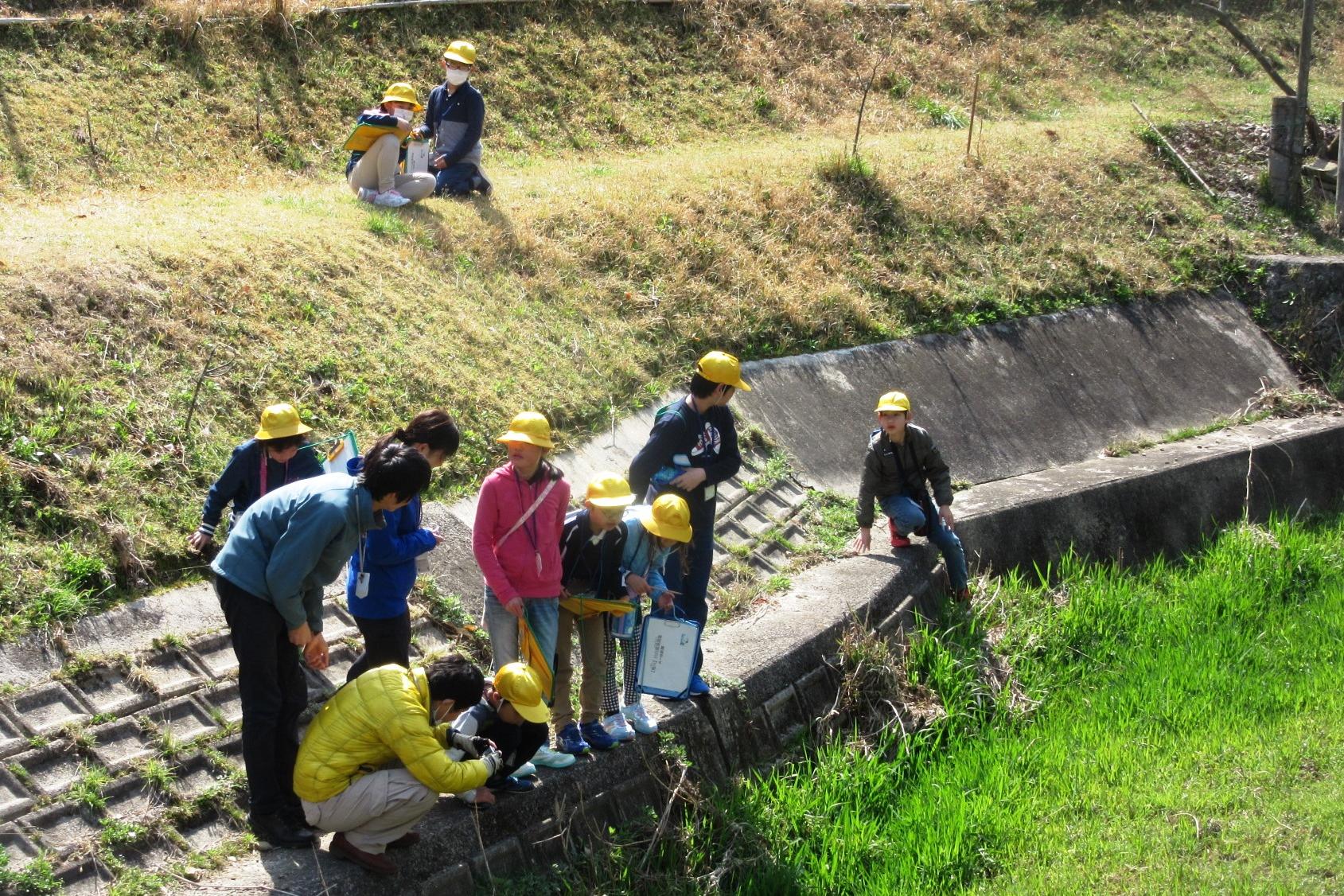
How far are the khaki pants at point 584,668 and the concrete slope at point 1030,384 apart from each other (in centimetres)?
381

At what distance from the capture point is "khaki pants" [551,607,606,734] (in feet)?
18.5

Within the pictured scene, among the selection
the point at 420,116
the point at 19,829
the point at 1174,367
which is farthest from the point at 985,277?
the point at 19,829

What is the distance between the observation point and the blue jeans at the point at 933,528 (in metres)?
7.73

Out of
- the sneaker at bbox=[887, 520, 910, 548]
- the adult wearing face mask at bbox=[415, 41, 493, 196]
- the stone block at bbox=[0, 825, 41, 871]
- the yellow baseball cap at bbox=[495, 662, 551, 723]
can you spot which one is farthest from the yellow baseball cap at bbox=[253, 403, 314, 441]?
the adult wearing face mask at bbox=[415, 41, 493, 196]

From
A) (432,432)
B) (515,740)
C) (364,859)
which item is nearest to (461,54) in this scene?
(432,432)

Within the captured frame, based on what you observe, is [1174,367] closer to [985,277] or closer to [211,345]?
[985,277]

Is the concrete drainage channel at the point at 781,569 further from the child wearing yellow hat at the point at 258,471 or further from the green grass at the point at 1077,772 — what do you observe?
the child wearing yellow hat at the point at 258,471

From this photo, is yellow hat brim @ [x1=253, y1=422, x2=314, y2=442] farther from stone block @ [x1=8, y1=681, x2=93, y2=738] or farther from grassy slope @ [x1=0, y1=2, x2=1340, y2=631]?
stone block @ [x1=8, y1=681, x2=93, y2=738]

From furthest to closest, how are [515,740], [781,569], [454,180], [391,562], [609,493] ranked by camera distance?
[454,180], [781,569], [609,493], [391,562], [515,740]

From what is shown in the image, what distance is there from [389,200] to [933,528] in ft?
15.1

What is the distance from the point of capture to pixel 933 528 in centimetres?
784

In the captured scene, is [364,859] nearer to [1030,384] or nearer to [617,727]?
[617,727]

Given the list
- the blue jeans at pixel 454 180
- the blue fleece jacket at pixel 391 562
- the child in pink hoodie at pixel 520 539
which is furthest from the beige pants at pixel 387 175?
the blue fleece jacket at pixel 391 562

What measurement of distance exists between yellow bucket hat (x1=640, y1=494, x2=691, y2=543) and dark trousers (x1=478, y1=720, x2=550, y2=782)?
39.4 inches
